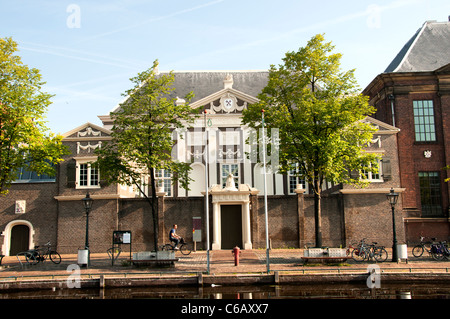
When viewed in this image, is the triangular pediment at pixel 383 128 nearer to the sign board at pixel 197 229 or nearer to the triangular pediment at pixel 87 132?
the sign board at pixel 197 229

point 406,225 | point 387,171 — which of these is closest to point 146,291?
point 387,171

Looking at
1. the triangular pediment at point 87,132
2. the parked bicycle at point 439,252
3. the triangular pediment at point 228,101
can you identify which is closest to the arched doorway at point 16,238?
the triangular pediment at point 87,132

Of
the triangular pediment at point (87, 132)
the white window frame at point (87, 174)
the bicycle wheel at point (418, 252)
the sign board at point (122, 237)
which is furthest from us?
the triangular pediment at point (87, 132)

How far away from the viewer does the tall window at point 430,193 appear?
1189 inches

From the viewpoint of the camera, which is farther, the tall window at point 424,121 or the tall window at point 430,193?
the tall window at point 424,121

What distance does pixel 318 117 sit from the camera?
20656 mm

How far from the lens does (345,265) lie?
19.3m

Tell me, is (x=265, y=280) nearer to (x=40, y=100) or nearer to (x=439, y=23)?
(x=40, y=100)

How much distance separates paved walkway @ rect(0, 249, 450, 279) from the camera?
1781 centimetres

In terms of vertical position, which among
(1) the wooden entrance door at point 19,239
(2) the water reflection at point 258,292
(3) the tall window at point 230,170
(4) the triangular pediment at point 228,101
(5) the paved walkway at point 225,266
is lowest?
(2) the water reflection at point 258,292

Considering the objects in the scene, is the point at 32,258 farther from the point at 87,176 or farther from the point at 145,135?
the point at 145,135

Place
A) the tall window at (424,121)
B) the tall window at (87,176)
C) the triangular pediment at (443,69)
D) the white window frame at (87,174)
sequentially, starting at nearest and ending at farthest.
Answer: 1. the white window frame at (87,174)
2. the tall window at (87,176)
3. the triangular pediment at (443,69)
4. the tall window at (424,121)

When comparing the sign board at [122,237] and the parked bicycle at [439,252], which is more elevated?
the sign board at [122,237]

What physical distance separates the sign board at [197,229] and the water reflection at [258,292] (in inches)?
427
